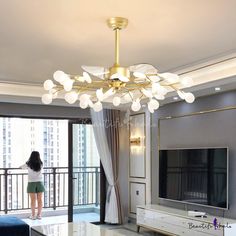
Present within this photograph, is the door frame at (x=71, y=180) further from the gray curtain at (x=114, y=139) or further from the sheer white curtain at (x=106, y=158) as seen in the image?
the gray curtain at (x=114, y=139)

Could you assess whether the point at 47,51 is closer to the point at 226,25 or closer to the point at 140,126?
the point at 226,25

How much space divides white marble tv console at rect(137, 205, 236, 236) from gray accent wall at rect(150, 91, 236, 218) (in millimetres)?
290

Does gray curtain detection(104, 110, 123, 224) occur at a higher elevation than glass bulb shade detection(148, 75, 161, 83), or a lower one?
lower

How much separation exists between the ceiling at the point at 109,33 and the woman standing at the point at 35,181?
2815 millimetres

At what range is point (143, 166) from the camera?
7.16 metres

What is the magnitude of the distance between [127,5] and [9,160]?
6128mm

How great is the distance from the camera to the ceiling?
2.90 metres

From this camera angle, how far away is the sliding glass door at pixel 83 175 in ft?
23.6

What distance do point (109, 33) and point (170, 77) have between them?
0.75 m

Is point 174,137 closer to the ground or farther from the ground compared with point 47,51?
closer to the ground

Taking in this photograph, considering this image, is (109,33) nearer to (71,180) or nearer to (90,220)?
(71,180)

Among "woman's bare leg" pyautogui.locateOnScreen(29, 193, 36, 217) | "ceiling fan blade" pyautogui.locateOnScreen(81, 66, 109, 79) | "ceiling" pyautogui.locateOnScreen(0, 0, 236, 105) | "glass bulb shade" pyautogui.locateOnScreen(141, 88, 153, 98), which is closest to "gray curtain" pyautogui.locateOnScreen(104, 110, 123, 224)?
"woman's bare leg" pyautogui.locateOnScreen(29, 193, 36, 217)

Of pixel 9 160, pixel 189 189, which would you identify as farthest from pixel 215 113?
pixel 9 160

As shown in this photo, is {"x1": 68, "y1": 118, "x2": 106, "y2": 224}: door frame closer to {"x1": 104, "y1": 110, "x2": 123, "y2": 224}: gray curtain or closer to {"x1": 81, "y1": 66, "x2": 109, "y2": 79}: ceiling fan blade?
{"x1": 104, "y1": 110, "x2": 123, "y2": 224}: gray curtain
